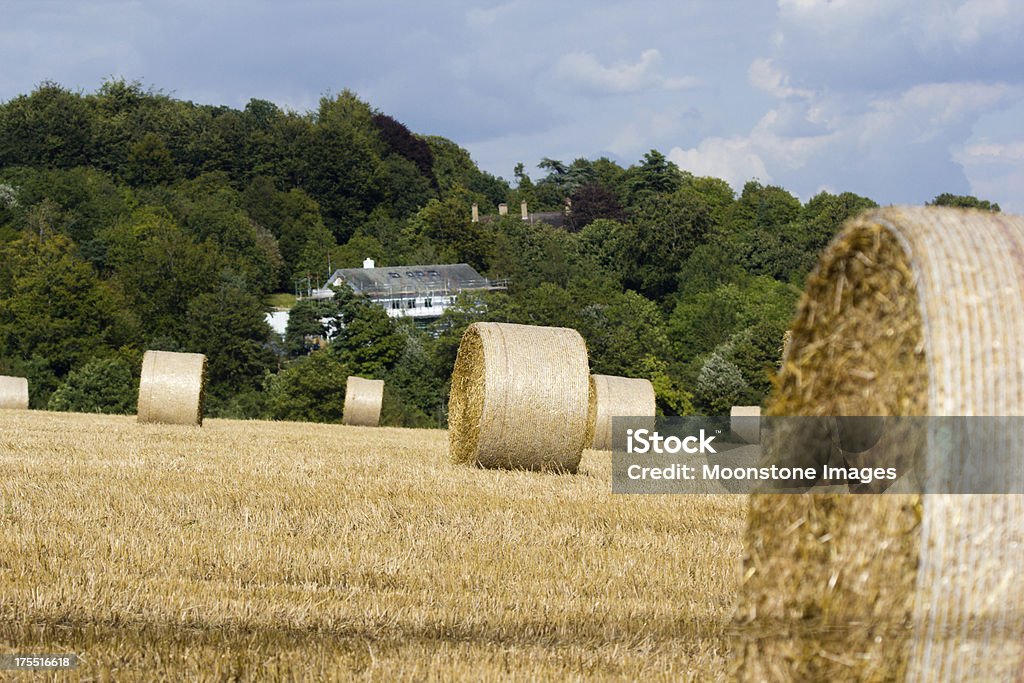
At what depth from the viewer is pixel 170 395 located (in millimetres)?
24922

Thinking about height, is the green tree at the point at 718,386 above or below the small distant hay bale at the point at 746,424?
above

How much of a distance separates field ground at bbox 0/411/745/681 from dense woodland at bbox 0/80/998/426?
21.0 m

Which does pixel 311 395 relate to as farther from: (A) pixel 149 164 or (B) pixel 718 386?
(A) pixel 149 164

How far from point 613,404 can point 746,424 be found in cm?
637

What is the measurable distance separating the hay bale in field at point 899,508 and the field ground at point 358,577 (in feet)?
3.61

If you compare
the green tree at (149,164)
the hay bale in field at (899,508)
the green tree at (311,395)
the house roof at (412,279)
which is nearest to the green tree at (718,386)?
the green tree at (311,395)

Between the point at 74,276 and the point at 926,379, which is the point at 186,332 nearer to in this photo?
the point at 74,276

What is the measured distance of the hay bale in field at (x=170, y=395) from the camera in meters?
24.9

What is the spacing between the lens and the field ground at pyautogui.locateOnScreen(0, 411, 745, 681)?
5836 millimetres

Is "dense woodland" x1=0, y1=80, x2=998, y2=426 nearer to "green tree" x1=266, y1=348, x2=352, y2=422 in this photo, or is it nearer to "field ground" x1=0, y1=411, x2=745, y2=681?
"green tree" x1=266, y1=348, x2=352, y2=422

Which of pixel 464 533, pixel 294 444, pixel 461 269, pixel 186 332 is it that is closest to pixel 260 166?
pixel 461 269

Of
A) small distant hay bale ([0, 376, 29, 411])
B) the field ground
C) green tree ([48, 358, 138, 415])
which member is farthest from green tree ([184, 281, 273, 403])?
the field ground

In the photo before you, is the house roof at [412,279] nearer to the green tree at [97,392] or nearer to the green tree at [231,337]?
the green tree at [231,337]

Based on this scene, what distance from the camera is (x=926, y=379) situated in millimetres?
4484
